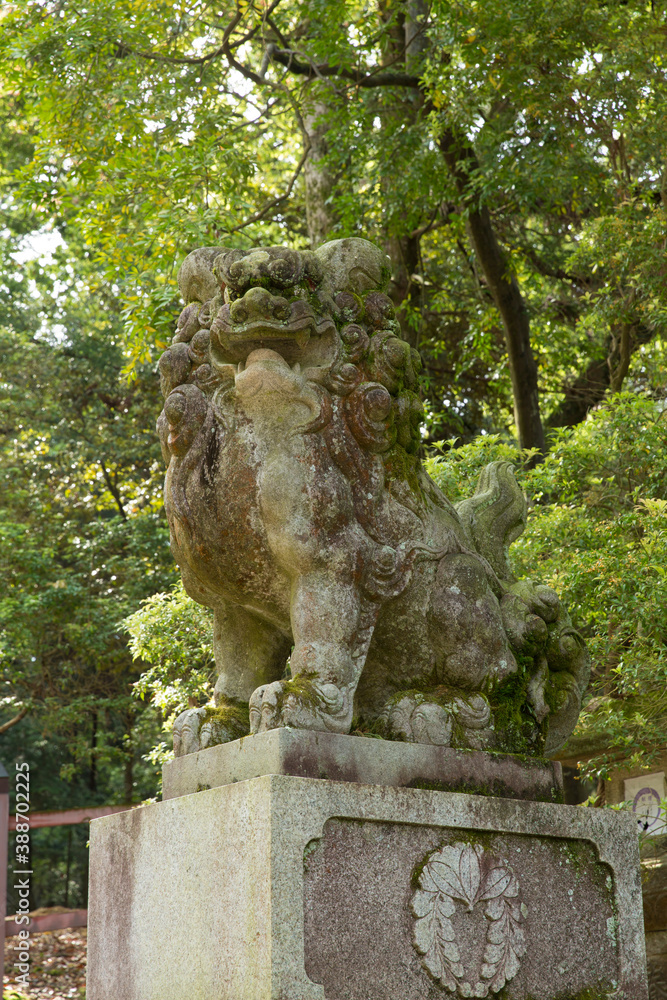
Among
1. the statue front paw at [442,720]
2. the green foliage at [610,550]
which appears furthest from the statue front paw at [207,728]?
the green foliage at [610,550]

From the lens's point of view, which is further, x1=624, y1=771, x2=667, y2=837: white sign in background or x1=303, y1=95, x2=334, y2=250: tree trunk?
x1=303, y1=95, x2=334, y2=250: tree trunk

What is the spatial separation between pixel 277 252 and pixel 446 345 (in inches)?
330

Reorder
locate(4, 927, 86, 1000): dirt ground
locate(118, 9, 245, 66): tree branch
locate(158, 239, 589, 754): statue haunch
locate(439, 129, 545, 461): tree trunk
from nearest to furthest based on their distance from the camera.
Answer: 1. locate(158, 239, 589, 754): statue haunch
2. locate(118, 9, 245, 66): tree branch
3. locate(439, 129, 545, 461): tree trunk
4. locate(4, 927, 86, 1000): dirt ground

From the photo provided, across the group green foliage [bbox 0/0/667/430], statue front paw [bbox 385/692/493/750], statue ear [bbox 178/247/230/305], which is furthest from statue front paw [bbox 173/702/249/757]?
green foliage [bbox 0/0/667/430]

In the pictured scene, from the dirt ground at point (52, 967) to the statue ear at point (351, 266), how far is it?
8.12 metres

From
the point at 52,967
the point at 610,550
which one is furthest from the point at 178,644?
the point at 52,967

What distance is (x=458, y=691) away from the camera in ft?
10.2

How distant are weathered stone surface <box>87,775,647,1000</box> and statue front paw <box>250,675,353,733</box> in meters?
0.20

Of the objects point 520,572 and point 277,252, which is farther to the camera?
point 520,572

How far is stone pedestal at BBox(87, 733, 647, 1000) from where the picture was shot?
2455 millimetres

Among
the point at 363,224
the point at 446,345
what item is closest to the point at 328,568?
the point at 363,224

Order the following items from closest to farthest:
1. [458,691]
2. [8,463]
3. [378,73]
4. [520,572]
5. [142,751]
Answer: [458,691] → [520,572] → [378,73] → [8,463] → [142,751]

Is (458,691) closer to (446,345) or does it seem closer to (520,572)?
(520,572)

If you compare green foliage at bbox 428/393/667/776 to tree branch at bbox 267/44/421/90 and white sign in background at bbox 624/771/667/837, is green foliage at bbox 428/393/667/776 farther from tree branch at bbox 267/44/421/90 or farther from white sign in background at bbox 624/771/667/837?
tree branch at bbox 267/44/421/90
